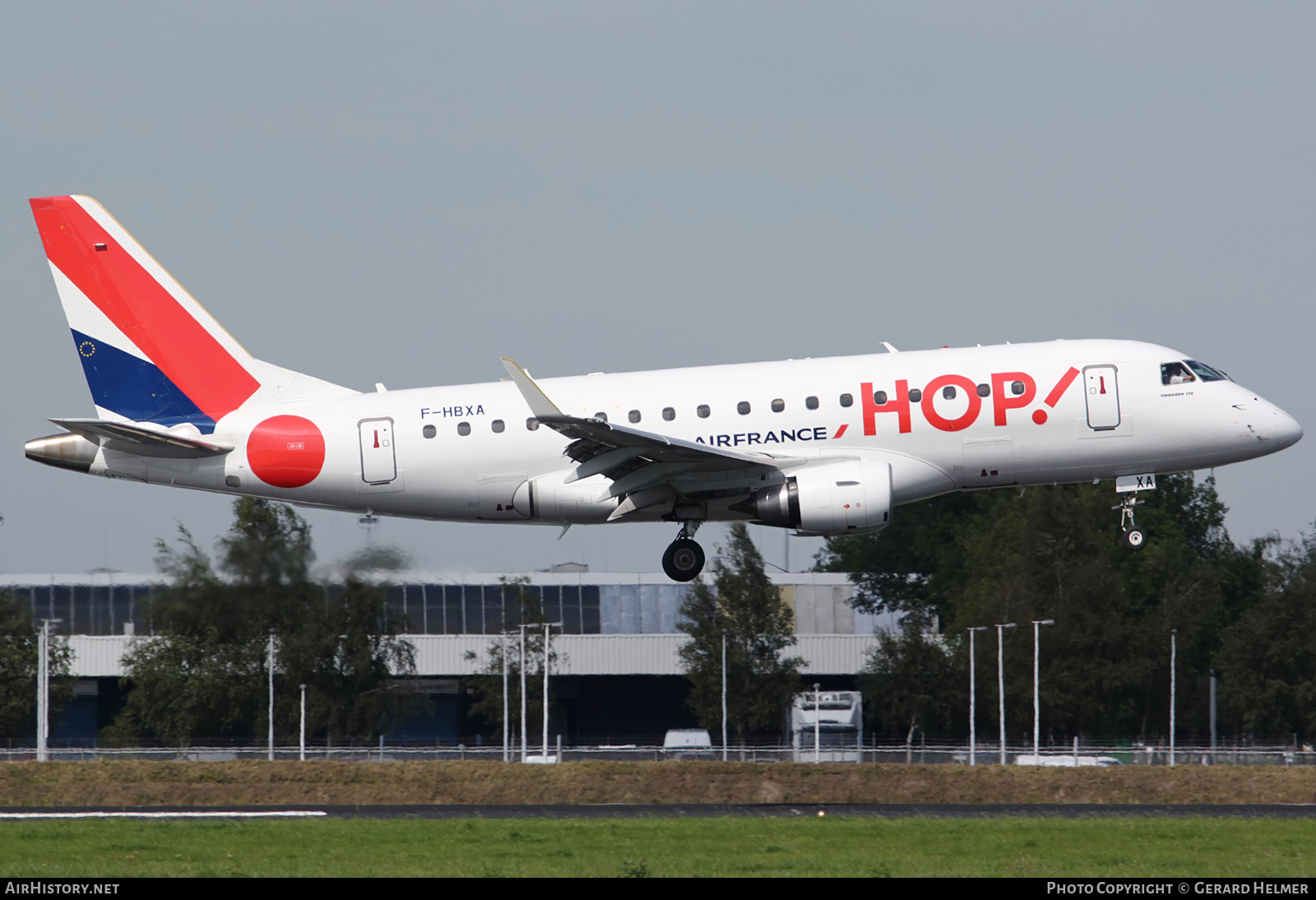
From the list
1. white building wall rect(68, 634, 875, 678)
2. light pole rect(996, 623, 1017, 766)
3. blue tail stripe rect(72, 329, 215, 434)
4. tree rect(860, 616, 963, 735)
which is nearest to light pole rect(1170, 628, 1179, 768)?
light pole rect(996, 623, 1017, 766)

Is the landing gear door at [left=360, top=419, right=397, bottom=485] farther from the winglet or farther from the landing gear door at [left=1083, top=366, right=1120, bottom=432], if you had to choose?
the landing gear door at [left=1083, top=366, right=1120, bottom=432]

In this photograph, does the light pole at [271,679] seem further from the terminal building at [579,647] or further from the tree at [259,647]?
the terminal building at [579,647]

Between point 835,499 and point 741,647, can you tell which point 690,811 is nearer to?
point 835,499

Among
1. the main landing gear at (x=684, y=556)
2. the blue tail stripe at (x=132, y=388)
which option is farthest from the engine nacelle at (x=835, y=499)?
the blue tail stripe at (x=132, y=388)

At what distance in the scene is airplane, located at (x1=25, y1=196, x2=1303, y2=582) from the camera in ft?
104

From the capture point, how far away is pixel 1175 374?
32.7 metres

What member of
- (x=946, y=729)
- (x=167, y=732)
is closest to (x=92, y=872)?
(x=167, y=732)

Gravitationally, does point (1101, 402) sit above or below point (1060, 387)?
below

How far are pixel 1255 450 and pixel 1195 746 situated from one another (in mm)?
49330

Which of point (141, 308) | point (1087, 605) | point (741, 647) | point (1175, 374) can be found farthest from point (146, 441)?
point (1087, 605)

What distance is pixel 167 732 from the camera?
193 feet

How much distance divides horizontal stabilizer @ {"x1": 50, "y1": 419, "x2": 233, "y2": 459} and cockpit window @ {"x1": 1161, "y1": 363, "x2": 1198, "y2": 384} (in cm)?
1947

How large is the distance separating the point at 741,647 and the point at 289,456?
156 feet

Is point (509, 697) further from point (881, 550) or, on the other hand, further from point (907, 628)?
point (881, 550)
